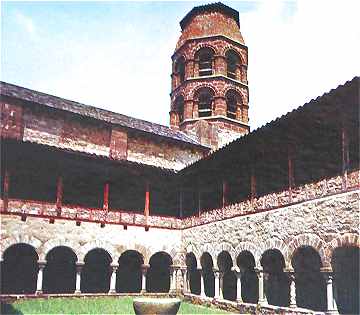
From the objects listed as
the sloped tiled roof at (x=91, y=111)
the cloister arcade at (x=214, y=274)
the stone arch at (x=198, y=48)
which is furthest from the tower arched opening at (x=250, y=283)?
the stone arch at (x=198, y=48)

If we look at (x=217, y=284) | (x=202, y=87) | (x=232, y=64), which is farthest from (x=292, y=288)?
(x=232, y=64)

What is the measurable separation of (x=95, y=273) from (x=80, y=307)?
199 inches

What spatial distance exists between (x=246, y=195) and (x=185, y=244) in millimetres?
3511

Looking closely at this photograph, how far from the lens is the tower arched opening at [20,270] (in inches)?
658

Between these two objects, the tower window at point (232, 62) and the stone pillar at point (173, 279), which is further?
the tower window at point (232, 62)

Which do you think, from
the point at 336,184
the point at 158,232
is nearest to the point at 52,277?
the point at 158,232

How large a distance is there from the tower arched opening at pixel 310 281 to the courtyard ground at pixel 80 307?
9.61ft

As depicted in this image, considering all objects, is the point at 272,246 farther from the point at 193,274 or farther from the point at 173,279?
the point at 193,274

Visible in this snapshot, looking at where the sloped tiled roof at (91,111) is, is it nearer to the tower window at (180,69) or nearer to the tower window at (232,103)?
the tower window at (232,103)

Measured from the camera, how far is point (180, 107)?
89.9 feet

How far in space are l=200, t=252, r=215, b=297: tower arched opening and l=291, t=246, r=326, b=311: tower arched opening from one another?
406 cm

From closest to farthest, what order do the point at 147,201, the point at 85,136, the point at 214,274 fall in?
the point at 214,274, the point at 147,201, the point at 85,136

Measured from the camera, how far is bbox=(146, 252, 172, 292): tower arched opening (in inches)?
782

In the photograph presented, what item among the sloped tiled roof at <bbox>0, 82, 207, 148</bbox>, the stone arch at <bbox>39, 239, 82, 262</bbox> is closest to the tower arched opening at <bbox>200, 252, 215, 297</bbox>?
the stone arch at <bbox>39, 239, 82, 262</bbox>
